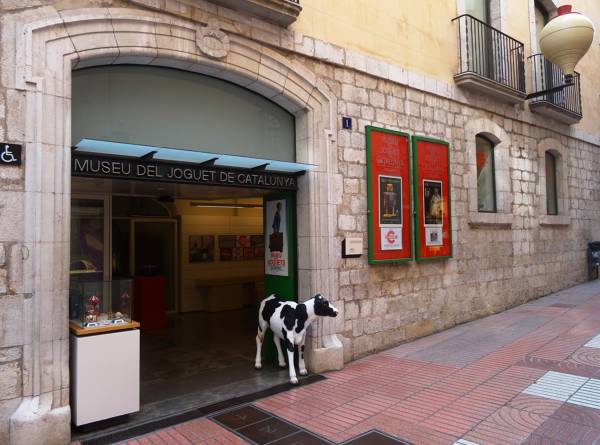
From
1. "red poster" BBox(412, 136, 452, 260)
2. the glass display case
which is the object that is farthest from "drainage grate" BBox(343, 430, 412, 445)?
"red poster" BBox(412, 136, 452, 260)

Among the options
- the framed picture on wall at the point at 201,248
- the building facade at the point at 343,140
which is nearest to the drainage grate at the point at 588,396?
the building facade at the point at 343,140

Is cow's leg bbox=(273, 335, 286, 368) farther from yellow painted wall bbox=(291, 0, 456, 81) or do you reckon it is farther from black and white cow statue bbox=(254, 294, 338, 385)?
yellow painted wall bbox=(291, 0, 456, 81)

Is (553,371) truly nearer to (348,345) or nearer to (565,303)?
(348,345)

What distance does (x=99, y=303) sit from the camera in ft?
→ 15.7

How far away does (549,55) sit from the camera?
9.77 metres

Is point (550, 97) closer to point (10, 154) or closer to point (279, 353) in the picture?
point (279, 353)

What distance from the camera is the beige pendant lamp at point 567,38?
9.26 meters

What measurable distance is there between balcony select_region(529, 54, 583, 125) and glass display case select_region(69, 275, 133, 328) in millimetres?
10061

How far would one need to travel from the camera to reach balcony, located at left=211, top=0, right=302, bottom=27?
548cm

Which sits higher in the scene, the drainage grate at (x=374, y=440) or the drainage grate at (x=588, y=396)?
the drainage grate at (x=588, y=396)

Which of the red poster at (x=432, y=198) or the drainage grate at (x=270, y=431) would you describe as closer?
the drainage grate at (x=270, y=431)

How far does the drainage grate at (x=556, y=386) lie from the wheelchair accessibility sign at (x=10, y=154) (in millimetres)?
5585

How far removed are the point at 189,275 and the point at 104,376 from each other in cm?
654

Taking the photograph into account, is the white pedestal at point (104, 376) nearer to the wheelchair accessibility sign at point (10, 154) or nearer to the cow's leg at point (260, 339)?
the wheelchair accessibility sign at point (10, 154)
